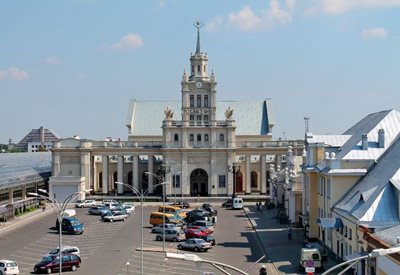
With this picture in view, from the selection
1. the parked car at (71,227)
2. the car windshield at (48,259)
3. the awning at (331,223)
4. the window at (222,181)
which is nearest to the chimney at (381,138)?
the awning at (331,223)

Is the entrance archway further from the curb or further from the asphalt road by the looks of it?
the curb

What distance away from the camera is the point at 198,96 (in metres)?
116

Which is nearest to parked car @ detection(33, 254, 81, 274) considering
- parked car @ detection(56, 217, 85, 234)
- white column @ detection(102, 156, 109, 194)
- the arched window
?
parked car @ detection(56, 217, 85, 234)

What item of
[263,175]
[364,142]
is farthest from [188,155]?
[364,142]

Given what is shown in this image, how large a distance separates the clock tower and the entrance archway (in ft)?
29.7

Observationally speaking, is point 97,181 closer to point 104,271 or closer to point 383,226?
point 104,271

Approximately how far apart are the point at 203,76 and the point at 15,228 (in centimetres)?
5294

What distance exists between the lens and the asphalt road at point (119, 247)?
47.0 metres

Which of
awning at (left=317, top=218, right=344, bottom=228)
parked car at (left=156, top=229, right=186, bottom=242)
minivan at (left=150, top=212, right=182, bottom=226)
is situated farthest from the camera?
minivan at (left=150, top=212, right=182, bottom=226)

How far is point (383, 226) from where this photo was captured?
132ft

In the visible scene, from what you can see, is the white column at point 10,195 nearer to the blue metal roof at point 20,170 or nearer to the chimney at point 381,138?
the blue metal roof at point 20,170

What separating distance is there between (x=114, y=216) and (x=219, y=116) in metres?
53.9

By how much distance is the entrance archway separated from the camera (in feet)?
384

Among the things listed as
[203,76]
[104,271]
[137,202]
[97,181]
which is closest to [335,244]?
[104,271]
